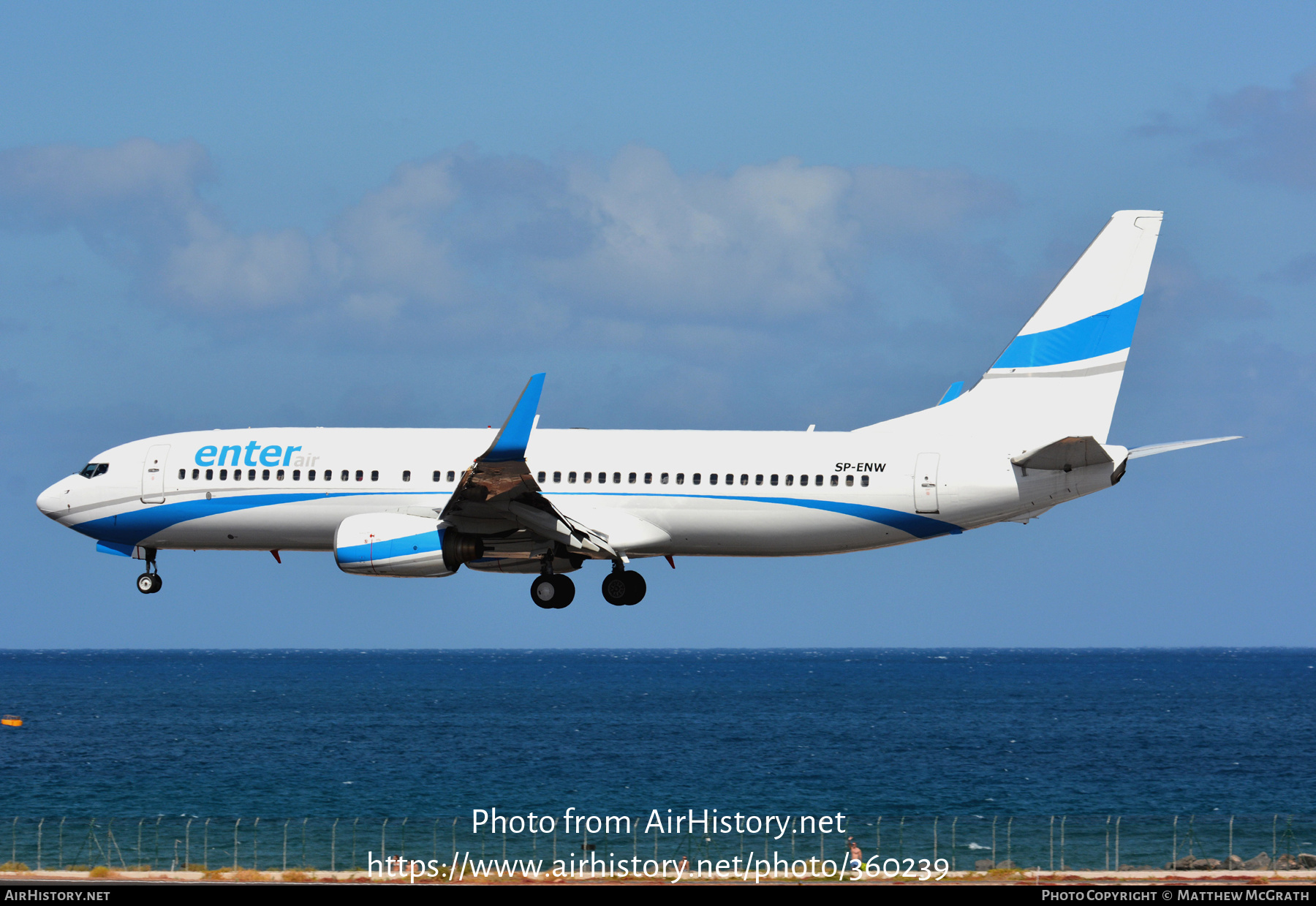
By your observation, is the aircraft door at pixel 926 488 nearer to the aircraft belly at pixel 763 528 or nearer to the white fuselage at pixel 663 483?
the white fuselage at pixel 663 483

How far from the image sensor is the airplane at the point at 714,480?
4269 centimetres

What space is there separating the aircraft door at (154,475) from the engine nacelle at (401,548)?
7798 millimetres

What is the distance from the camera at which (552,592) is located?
45.3 m

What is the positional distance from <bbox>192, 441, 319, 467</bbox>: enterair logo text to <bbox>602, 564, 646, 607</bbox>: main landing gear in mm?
9815

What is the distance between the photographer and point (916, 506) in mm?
42906

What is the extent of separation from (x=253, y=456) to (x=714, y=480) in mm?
14726

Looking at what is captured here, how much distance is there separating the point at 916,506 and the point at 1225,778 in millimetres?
112183

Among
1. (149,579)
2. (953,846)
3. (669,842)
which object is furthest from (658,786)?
(149,579)

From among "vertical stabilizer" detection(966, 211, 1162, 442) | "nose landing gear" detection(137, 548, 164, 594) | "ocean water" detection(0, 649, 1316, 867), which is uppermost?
"vertical stabilizer" detection(966, 211, 1162, 442)

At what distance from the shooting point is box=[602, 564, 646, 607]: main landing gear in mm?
45656

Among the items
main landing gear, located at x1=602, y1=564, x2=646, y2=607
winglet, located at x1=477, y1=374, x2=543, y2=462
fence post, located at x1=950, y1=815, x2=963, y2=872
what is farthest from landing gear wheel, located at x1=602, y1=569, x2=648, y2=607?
fence post, located at x1=950, y1=815, x2=963, y2=872

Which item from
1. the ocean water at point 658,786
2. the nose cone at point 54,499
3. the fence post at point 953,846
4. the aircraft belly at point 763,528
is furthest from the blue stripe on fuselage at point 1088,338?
the ocean water at point 658,786

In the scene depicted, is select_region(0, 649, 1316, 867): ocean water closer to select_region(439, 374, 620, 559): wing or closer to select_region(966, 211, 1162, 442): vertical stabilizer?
select_region(439, 374, 620, 559): wing
